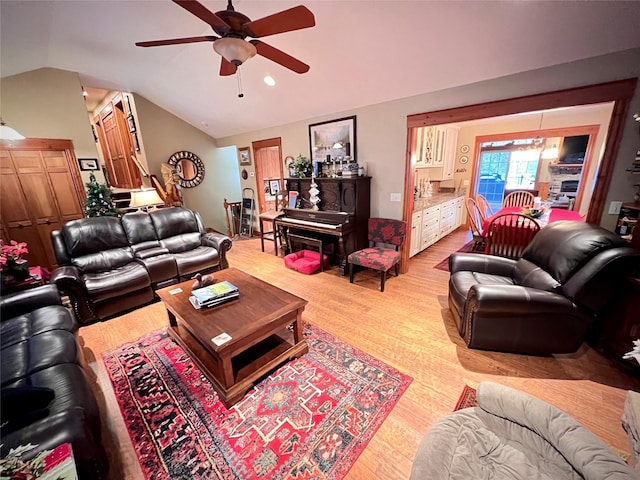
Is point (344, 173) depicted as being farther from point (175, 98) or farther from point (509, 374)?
point (175, 98)

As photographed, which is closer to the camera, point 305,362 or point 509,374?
point 509,374

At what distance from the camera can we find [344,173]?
3623mm

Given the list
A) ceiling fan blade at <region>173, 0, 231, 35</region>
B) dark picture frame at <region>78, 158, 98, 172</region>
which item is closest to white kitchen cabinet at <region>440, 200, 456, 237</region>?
ceiling fan blade at <region>173, 0, 231, 35</region>

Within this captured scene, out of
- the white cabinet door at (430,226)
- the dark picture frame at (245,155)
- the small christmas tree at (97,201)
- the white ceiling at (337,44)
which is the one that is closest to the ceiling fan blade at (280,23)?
the white ceiling at (337,44)

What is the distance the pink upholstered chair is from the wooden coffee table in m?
1.37

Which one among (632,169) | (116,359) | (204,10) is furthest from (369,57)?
(116,359)

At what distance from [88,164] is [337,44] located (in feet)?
15.0

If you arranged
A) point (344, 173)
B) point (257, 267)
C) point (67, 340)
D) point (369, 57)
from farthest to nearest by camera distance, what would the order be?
point (257, 267), point (344, 173), point (369, 57), point (67, 340)

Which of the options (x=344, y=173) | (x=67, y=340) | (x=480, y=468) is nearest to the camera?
(x=480, y=468)

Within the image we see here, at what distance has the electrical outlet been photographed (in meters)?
2.19

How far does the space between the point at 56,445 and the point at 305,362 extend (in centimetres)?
143

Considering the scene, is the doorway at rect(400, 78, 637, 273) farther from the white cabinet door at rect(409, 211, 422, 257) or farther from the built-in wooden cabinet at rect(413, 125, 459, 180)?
the white cabinet door at rect(409, 211, 422, 257)

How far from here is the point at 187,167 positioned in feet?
19.3

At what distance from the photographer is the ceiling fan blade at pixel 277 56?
70.1 inches
